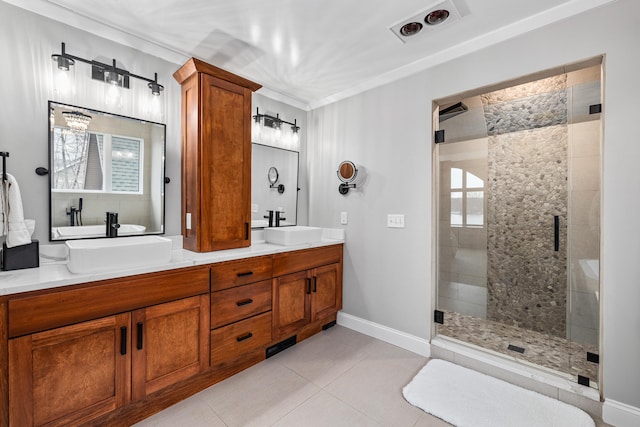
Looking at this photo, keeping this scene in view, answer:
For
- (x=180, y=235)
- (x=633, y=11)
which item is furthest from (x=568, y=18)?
(x=180, y=235)

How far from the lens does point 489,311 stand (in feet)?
10.1

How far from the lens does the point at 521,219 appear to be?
2975mm

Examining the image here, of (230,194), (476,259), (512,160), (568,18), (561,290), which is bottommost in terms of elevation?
(561,290)

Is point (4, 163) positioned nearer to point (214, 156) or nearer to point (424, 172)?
point (214, 156)

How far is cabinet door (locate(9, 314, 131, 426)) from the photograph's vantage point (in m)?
1.29

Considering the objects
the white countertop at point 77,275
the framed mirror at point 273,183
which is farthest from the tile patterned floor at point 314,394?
the framed mirror at point 273,183

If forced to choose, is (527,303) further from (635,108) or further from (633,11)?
(633,11)

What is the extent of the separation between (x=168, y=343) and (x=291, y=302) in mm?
1016

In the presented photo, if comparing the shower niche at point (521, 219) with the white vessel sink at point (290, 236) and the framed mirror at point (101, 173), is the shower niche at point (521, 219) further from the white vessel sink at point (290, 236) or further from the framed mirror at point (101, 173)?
the framed mirror at point (101, 173)

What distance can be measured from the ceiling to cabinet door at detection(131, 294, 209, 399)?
6.14ft

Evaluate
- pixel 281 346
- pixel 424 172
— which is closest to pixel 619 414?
pixel 424 172

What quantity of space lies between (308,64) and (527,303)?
3.18m

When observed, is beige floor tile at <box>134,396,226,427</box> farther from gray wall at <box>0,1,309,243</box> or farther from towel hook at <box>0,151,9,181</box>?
towel hook at <box>0,151,9,181</box>

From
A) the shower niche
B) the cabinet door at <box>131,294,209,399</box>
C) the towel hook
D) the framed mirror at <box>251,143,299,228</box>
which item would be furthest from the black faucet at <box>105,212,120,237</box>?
the shower niche
